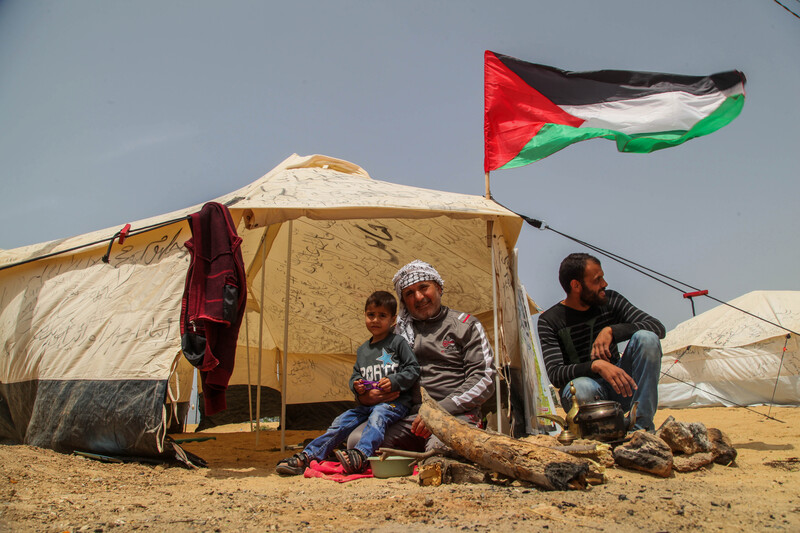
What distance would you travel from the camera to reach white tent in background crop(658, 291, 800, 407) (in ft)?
33.6

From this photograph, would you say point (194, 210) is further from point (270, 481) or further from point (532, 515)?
point (532, 515)

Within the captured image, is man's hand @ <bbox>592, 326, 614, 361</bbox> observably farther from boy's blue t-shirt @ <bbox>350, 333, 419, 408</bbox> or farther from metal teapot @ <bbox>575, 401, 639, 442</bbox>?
boy's blue t-shirt @ <bbox>350, 333, 419, 408</bbox>

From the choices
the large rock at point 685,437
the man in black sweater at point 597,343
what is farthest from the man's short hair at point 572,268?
the large rock at point 685,437

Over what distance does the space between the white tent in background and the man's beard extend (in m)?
8.34

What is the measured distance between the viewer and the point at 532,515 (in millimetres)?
1766

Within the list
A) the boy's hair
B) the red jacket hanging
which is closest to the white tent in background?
the boy's hair

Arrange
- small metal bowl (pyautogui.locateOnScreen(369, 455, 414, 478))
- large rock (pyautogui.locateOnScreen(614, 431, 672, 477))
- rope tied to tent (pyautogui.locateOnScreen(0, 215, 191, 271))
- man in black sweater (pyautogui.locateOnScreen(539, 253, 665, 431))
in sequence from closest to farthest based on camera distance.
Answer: large rock (pyautogui.locateOnScreen(614, 431, 672, 477)) < small metal bowl (pyautogui.locateOnScreen(369, 455, 414, 478)) < man in black sweater (pyautogui.locateOnScreen(539, 253, 665, 431)) < rope tied to tent (pyautogui.locateOnScreen(0, 215, 191, 271))

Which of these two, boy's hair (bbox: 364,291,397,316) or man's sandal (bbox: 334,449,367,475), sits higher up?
boy's hair (bbox: 364,291,397,316)

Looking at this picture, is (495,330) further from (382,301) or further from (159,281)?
(159,281)

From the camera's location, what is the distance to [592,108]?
4375 mm

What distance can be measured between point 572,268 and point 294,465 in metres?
2.15

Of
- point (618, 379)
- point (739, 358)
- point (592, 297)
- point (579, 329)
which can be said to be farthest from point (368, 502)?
point (739, 358)

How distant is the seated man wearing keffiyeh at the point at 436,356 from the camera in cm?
319

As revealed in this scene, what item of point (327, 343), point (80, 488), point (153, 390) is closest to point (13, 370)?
point (153, 390)
